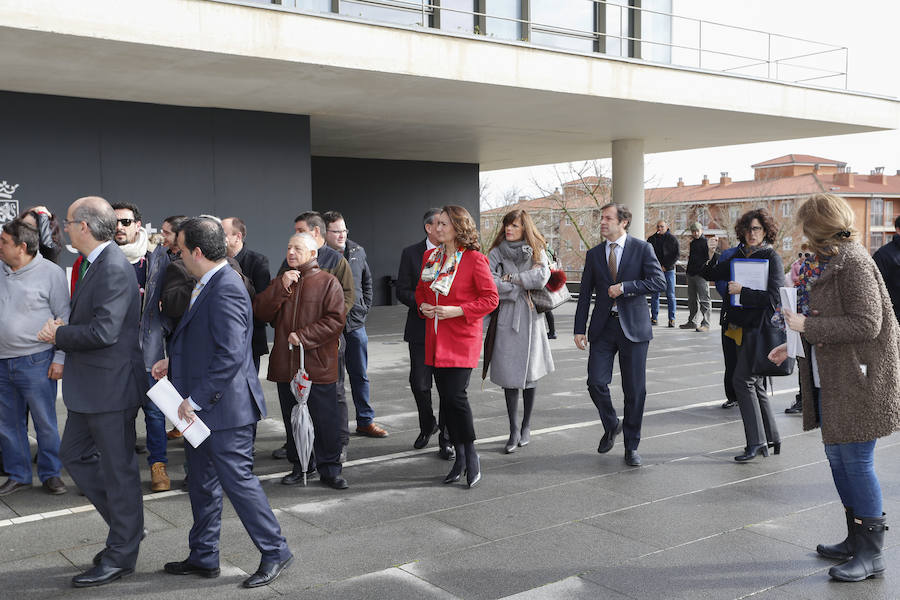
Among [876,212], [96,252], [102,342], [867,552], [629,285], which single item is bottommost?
[867,552]

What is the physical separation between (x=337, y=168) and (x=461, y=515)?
696 inches

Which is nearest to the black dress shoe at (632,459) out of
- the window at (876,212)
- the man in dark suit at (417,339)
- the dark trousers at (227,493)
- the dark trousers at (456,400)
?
the dark trousers at (456,400)

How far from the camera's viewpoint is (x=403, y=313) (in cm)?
1967

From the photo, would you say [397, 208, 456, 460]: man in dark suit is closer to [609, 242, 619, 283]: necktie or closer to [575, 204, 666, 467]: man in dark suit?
[575, 204, 666, 467]: man in dark suit

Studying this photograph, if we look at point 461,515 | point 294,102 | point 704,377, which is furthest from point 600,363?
point 294,102

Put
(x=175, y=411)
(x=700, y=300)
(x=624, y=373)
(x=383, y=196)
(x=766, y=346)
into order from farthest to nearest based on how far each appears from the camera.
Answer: (x=383, y=196), (x=700, y=300), (x=624, y=373), (x=766, y=346), (x=175, y=411)

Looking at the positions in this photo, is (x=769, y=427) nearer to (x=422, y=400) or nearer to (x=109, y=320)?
(x=422, y=400)

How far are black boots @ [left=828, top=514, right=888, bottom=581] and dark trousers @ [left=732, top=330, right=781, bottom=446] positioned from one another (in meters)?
2.18

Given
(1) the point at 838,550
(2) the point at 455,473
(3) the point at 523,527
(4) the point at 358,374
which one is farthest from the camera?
(4) the point at 358,374

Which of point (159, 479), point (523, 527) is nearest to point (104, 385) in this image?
point (159, 479)

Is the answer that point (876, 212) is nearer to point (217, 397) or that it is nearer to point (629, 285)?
point (629, 285)

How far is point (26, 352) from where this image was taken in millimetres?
5457

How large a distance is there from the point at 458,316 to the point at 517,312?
117 centimetres

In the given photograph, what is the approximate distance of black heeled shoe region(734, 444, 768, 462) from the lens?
6.16m
